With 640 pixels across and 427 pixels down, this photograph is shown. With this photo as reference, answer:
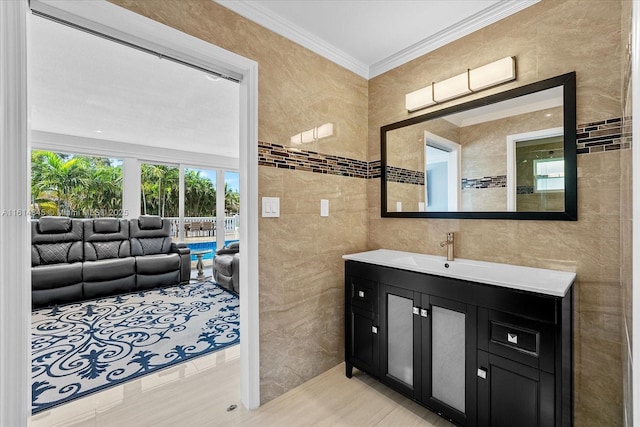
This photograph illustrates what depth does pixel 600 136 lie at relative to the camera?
1468 millimetres

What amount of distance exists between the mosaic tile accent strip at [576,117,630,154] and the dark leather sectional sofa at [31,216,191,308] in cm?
518

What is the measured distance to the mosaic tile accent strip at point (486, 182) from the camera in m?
1.81

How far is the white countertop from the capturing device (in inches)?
52.3

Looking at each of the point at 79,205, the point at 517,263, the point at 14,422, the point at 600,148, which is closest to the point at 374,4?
the point at 600,148

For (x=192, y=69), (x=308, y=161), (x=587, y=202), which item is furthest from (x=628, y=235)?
(x=192, y=69)

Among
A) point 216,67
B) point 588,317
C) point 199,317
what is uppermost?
point 216,67

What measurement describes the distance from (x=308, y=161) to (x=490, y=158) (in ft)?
3.94

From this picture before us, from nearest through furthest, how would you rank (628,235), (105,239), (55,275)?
1. (628,235)
2. (55,275)
3. (105,239)

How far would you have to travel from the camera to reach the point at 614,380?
142 centimetres

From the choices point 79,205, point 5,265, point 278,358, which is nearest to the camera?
point 5,265

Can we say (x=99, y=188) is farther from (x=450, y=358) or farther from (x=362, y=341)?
(x=450, y=358)

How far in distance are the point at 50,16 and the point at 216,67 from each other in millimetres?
740

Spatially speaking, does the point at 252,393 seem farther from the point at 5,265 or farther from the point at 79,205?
the point at 79,205

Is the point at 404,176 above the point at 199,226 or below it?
above
